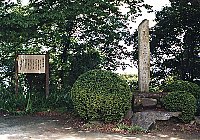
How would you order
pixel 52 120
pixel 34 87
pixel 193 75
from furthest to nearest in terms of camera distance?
pixel 193 75, pixel 34 87, pixel 52 120

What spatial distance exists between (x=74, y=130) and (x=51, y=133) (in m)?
0.57

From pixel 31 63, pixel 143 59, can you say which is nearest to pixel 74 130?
pixel 143 59

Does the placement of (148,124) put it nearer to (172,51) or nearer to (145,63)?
(145,63)

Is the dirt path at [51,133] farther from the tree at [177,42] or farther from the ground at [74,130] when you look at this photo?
the tree at [177,42]

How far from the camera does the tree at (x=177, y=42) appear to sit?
1274cm

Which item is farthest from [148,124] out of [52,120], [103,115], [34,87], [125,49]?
[125,49]

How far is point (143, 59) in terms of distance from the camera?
9.65 meters

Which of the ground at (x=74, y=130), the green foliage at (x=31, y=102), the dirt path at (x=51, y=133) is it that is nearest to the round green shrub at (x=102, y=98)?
the ground at (x=74, y=130)

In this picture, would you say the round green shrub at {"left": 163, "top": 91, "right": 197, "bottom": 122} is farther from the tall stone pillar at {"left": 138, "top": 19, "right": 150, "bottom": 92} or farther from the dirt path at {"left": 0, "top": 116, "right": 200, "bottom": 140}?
the tall stone pillar at {"left": 138, "top": 19, "right": 150, "bottom": 92}

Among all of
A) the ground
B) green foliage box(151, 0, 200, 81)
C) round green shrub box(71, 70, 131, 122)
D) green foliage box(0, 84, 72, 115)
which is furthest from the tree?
round green shrub box(71, 70, 131, 122)

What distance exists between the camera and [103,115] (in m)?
7.75

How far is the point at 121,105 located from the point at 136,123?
1.72ft

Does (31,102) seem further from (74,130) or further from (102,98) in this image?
(102,98)

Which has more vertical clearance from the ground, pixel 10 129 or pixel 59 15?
pixel 59 15
